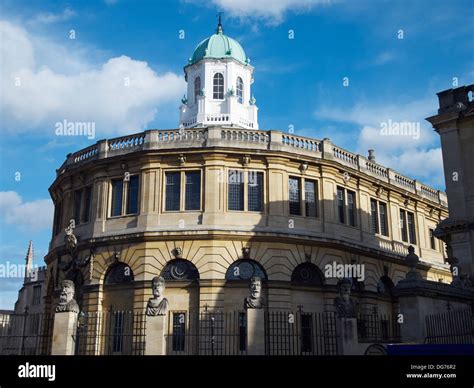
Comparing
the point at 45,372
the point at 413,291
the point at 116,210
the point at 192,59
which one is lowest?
the point at 45,372

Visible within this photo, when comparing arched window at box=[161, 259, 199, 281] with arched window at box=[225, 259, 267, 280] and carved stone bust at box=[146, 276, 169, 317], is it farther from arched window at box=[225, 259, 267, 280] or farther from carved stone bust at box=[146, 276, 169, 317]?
carved stone bust at box=[146, 276, 169, 317]

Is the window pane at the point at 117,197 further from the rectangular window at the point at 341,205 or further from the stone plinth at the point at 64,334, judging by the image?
the rectangular window at the point at 341,205

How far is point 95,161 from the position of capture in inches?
1283

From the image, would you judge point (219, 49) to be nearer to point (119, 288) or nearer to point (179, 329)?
point (119, 288)

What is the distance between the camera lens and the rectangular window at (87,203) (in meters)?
33.0

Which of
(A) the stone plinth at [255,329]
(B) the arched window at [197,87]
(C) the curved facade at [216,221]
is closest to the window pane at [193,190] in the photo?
(C) the curved facade at [216,221]

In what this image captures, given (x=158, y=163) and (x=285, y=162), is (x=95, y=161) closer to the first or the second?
(x=158, y=163)

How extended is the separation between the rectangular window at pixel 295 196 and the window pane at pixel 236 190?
2.92 metres

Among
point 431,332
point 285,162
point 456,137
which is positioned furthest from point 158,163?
point 431,332

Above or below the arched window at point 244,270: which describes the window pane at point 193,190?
above

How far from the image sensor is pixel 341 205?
109 ft

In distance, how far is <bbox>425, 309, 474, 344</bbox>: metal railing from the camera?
1811 cm

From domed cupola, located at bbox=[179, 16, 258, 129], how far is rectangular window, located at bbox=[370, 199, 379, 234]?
16084 mm

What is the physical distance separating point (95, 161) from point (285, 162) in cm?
1115
